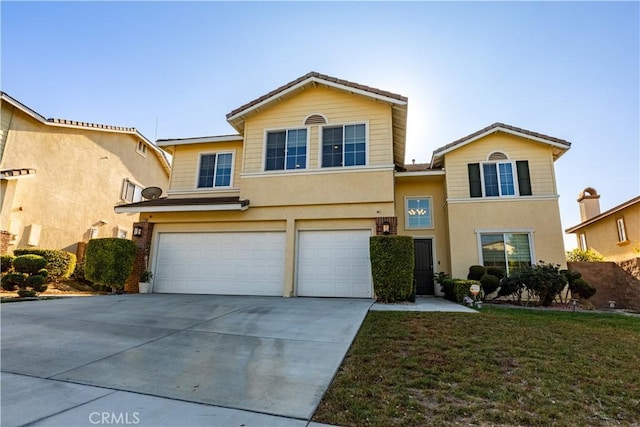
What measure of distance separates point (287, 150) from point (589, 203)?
17.4 metres

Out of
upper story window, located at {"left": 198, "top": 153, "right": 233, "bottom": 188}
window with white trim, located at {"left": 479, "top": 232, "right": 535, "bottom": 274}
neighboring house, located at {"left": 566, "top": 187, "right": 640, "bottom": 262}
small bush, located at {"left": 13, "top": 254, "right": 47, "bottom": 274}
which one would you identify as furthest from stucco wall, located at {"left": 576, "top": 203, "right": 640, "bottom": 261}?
small bush, located at {"left": 13, "top": 254, "right": 47, "bottom": 274}

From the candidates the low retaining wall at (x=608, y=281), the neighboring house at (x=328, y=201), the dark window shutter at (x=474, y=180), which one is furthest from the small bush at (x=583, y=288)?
the dark window shutter at (x=474, y=180)

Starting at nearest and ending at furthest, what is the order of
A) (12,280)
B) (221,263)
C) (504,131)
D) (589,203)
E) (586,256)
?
(12,280), (221,263), (504,131), (586,256), (589,203)

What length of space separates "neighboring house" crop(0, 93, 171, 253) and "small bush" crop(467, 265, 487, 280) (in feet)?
57.5

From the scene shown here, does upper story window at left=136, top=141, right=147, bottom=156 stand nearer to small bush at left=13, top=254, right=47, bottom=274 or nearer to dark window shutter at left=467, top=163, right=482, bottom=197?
small bush at left=13, top=254, right=47, bottom=274

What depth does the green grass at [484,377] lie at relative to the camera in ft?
9.16

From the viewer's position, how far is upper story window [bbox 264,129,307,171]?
11273 millimetres

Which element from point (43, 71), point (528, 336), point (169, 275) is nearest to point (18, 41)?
point (43, 71)

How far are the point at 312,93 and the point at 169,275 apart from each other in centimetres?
827

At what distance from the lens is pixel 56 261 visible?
41.7 ft

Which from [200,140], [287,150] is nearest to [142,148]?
[200,140]

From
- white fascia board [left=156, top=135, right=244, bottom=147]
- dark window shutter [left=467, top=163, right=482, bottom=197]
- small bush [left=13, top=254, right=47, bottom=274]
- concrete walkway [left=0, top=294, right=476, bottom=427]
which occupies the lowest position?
concrete walkway [left=0, top=294, right=476, bottom=427]

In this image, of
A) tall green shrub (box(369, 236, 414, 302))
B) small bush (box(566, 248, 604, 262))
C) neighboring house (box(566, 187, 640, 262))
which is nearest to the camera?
tall green shrub (box(369, 236, 414, 302))

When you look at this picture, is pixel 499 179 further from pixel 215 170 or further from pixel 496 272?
pixel 215 170
